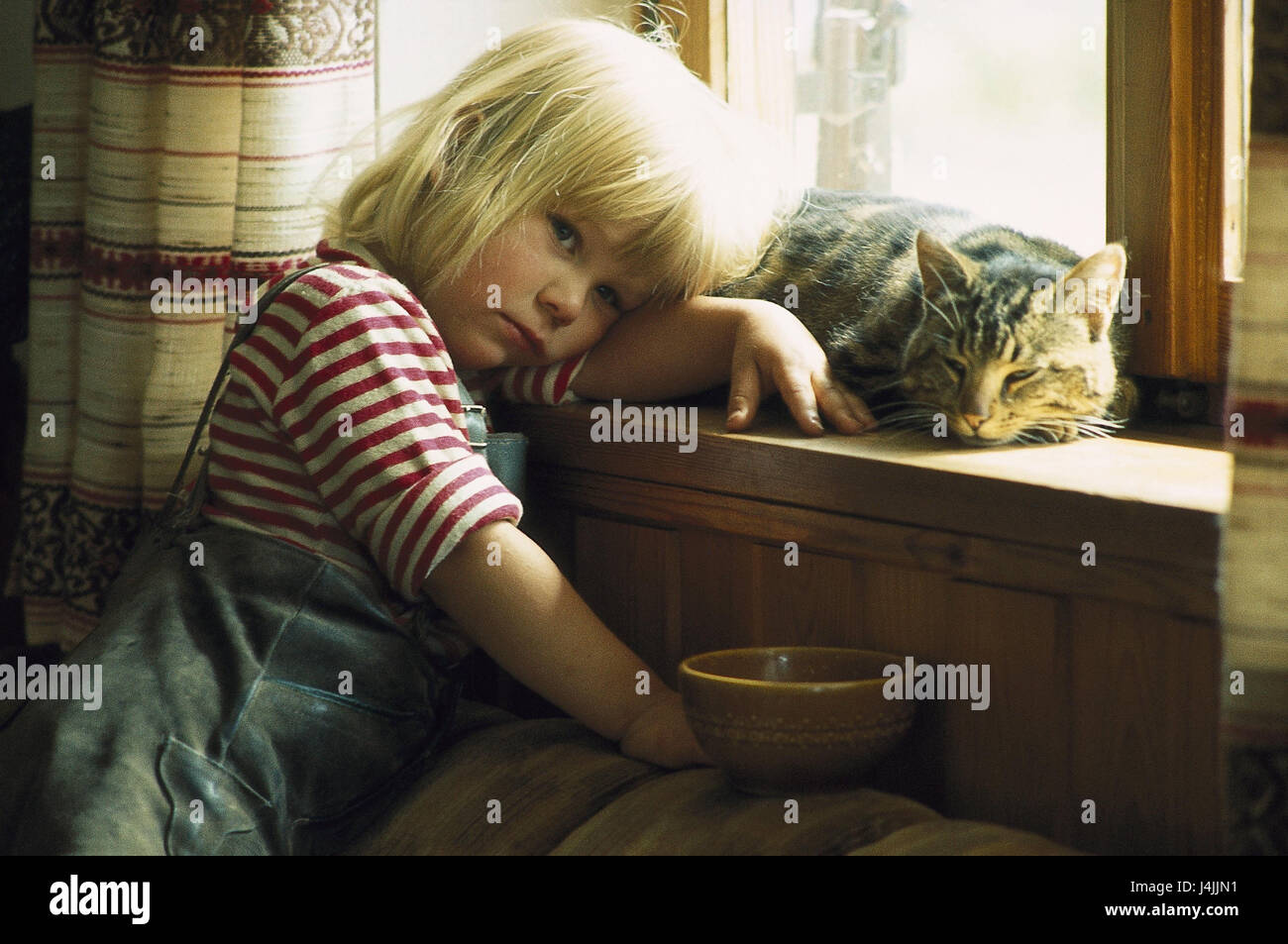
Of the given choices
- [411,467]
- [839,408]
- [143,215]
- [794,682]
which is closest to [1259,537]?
[794,682]

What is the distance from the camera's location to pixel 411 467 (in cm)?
95

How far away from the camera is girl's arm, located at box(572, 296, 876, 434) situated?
1054 mm

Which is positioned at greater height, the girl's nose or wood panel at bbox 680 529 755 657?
the girl's nose

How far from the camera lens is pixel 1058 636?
0.83 metres

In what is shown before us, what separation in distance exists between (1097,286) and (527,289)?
484 mm

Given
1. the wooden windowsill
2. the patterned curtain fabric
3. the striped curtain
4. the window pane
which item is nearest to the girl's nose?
the wooden windowsill

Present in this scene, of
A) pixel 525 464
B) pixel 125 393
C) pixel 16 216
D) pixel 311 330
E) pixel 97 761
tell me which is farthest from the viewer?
pixel 16 216

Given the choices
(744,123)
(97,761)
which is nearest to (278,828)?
(97,761)

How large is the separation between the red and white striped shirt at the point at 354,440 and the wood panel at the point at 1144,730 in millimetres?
448

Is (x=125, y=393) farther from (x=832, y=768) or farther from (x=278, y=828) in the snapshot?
(x=832, y=768)

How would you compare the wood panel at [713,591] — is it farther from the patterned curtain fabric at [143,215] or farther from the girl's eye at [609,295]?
the patterned curtain fabric at [143,215]

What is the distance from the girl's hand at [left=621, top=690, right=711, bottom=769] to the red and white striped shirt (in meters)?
0.20

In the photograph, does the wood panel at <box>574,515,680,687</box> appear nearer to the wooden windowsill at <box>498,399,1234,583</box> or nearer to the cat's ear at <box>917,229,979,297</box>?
the wooden windowsill at <box>498,399,1234,583</box>
